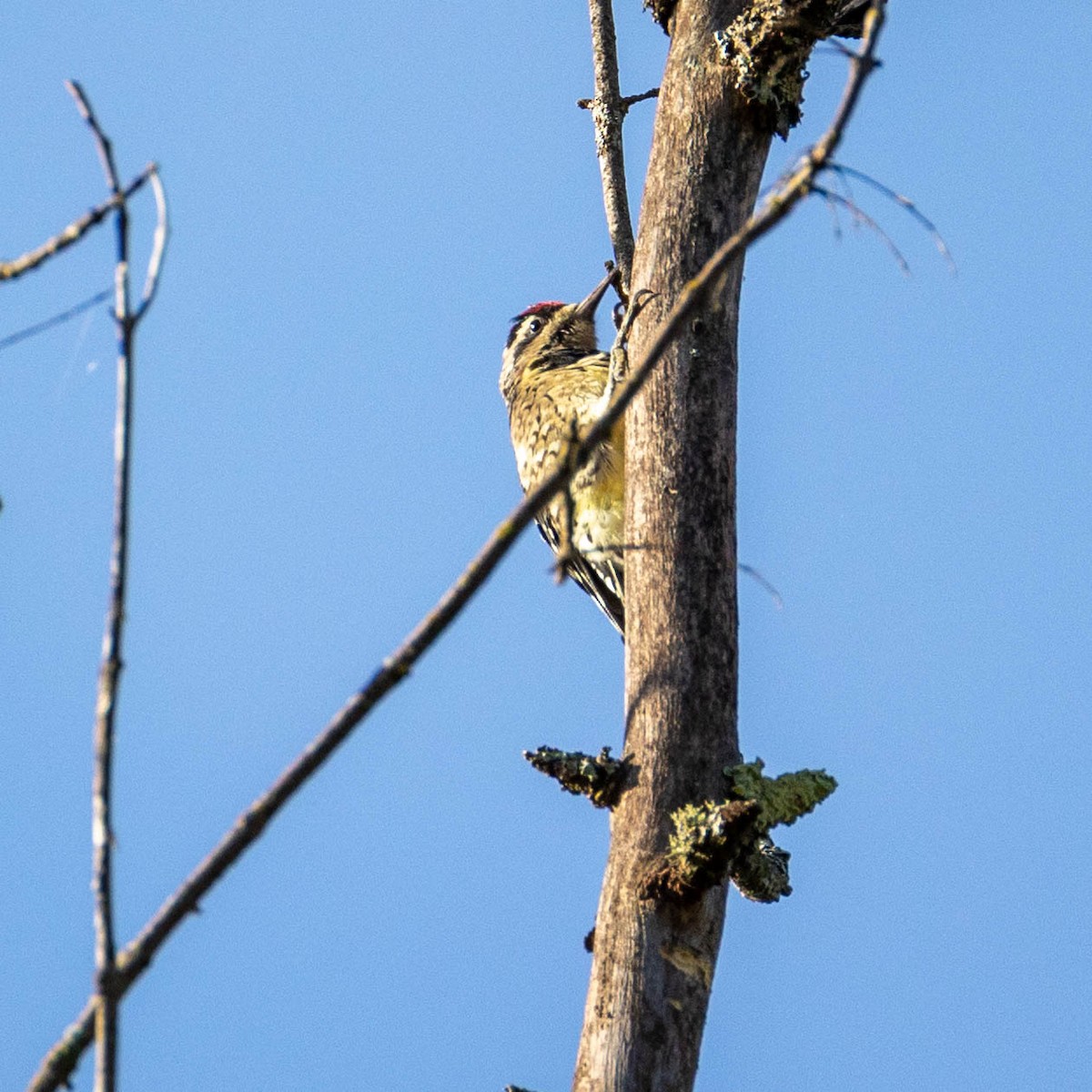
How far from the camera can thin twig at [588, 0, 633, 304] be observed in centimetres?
459

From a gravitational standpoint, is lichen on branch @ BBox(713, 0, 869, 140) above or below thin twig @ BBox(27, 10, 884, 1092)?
above

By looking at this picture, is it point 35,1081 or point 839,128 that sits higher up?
point 839,128

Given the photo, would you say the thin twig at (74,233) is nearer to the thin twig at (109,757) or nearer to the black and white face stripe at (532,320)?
the thin twig at (109,757)

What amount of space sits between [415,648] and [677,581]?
153 centimetres

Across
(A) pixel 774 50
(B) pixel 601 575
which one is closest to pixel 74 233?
(A) pixel 774 50

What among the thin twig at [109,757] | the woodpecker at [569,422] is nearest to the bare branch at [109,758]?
the thin twig at [109,757]

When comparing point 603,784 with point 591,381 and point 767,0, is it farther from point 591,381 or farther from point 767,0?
point 591,381

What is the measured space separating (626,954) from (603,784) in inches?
14.0

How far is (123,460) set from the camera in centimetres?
189

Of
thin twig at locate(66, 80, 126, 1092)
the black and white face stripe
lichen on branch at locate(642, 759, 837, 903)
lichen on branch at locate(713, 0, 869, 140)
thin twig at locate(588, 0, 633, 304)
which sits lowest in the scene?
thin twig at locate(66, 80, 126, 1092)

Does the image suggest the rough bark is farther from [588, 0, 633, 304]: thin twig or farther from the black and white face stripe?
the black and white face stripe

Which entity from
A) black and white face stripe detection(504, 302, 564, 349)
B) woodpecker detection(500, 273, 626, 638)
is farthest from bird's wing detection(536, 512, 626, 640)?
black and white face stripe detection(504, 302, 564, 349)

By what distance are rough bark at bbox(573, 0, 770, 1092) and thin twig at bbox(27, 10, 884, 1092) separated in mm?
959

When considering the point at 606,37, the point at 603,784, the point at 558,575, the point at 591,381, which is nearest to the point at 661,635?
the point at 603,784
